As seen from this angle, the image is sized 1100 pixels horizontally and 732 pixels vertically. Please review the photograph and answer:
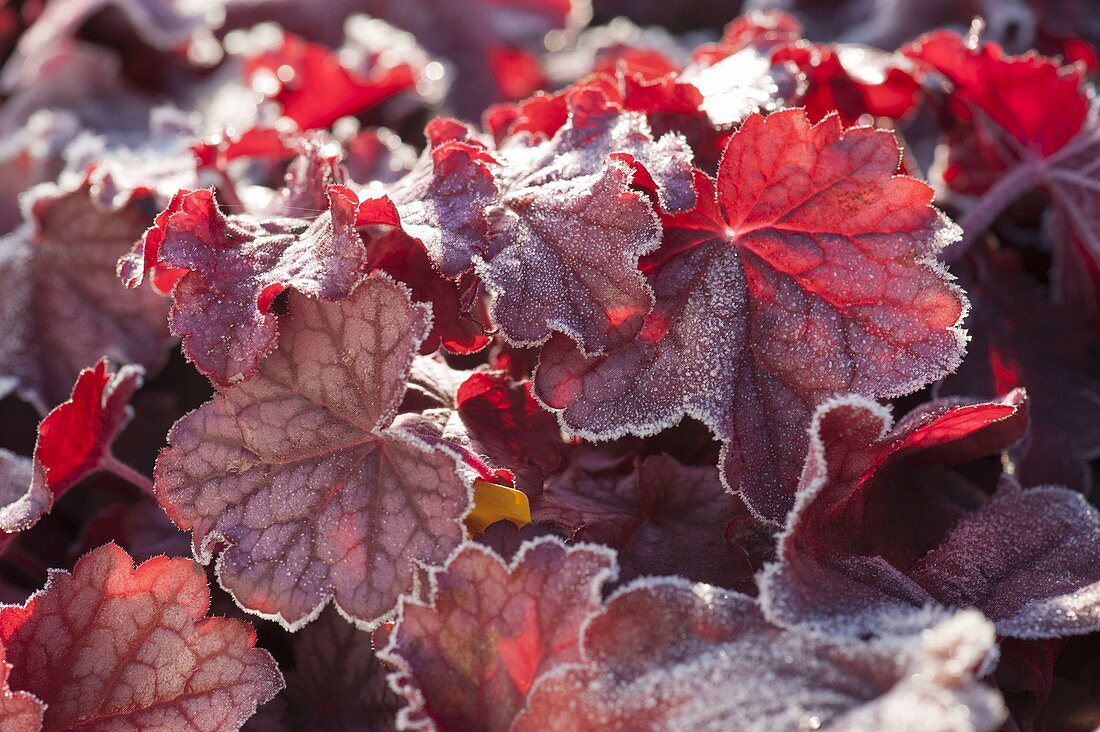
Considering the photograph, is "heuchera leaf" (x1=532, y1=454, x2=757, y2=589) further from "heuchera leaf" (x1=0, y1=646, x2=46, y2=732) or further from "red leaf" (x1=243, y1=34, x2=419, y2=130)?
"red leaf" (x1=243, y1=34, x2=419, y2=130)

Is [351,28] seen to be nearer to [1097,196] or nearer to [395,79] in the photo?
[395,79]

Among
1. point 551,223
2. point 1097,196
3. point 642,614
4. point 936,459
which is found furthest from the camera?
point 1097,196

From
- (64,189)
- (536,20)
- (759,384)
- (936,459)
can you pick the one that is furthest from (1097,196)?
(64,189)

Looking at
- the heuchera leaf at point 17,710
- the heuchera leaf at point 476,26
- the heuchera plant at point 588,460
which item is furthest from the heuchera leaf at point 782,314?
the heuchera leaf at point 476,26

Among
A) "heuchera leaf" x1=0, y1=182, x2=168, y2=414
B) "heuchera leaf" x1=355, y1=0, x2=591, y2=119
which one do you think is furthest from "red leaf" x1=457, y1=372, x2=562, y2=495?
"heuchera leaf" x1=355, y1=0, x2=591, y2=119

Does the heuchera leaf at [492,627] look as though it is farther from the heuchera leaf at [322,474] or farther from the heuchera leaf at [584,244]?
the heuchera leaf at [584,244]
